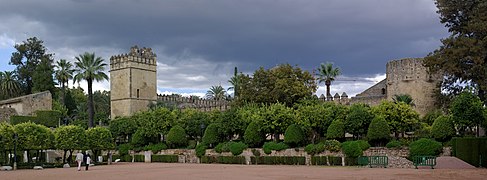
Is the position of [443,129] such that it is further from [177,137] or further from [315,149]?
[177,137]

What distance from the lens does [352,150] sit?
33781 mm

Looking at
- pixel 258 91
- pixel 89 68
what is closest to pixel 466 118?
pixel 258 91

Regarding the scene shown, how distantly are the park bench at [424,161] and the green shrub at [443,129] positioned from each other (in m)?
4.79

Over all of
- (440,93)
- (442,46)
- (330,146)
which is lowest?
(330,146)

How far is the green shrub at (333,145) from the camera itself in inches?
1382

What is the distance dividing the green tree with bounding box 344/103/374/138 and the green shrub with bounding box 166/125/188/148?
1443cm

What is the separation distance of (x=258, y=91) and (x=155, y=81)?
27878mm

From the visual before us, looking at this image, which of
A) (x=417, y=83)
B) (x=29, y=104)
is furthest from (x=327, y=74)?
(x=29, y=104)

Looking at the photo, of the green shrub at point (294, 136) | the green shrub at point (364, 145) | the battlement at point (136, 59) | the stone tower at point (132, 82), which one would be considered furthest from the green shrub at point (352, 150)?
the battlement at point (136, 59)

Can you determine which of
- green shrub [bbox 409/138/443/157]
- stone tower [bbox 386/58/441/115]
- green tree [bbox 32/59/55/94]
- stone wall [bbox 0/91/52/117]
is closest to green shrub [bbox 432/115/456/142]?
green shrub [bbox 409/138/443/157]

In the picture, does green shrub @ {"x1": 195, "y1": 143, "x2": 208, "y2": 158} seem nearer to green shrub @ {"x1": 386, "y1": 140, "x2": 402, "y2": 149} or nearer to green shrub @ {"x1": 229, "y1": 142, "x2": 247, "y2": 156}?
green shrub @ {"x1": 229, "y1": 142, "x2": 247, "y2": 156}

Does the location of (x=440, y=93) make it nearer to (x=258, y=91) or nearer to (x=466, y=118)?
→ (x=466, y=118)

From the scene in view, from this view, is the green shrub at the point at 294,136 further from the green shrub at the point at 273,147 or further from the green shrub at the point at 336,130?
the green shrub at the point at 336,130

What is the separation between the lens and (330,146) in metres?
35.4
